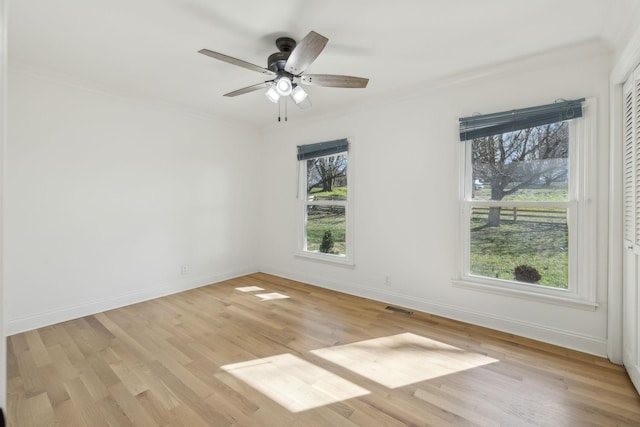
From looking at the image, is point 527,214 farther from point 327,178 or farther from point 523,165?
point 327,178

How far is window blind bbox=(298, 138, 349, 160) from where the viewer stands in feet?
→ 12.6

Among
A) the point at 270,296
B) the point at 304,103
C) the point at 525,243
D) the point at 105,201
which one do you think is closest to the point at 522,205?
the point at 525,243

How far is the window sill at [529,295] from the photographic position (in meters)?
2.38

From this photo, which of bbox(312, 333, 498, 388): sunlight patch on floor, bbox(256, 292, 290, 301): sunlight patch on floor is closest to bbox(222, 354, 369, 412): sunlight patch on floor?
bbox(312, 333, 498, 388): sunlight patch on floor

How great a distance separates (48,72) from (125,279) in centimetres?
225

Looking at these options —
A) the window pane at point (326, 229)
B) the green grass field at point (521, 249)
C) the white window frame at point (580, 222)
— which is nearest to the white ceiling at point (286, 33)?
the white window frame at point (580, 222)

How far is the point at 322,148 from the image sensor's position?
4.03 meters

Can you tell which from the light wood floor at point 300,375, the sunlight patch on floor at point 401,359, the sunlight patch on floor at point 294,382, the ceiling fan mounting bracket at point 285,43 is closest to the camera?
the light wood floor at point 300,375

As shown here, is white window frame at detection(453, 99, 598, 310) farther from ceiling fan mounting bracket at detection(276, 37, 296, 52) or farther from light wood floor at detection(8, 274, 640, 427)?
ceiling fan mounting bracket at detection(276, 37, 296, 52)

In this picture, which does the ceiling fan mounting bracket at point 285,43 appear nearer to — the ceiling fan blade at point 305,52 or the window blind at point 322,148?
the ceiling fan blade at point 305,52

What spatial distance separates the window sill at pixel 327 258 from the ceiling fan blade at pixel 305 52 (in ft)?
8.05

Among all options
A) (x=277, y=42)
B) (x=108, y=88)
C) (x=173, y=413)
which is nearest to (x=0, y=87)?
(x=173, y=413)

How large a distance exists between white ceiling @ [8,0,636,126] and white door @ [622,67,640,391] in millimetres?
549

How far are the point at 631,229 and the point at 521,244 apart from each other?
80 centimetres
